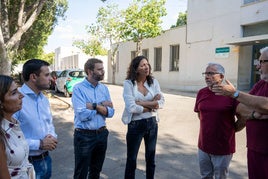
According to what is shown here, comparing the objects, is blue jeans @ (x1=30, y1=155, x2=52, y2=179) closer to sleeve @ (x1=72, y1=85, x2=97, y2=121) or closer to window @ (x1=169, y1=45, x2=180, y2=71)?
sleeve @ (x1=72, y1=85, x2=97, y2=121)

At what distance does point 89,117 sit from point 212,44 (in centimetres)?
1568

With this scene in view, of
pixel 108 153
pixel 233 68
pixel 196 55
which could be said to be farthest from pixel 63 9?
pixel 108 153

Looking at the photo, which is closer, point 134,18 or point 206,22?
point 206,22

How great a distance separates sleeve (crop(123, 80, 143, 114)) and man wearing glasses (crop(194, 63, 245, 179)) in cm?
84

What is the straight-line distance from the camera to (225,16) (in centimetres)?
1672

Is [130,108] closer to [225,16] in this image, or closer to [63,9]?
[225,16]

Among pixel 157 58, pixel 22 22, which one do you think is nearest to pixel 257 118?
pixel 22 22

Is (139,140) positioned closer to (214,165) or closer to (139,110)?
(139,110)

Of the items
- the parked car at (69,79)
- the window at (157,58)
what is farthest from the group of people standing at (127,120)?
the window at (157,58)

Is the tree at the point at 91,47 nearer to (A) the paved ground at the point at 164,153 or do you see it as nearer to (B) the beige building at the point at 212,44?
(B) the beige building at the point at 212,44

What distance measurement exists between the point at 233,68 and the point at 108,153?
12.5m

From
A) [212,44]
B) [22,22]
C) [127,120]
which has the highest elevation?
[22,22]

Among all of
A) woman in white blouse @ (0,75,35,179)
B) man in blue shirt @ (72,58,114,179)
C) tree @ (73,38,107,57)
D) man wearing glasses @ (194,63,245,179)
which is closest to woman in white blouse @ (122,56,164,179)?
man in blue shirt @ (72,58,114,179)

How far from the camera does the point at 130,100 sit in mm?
3699
